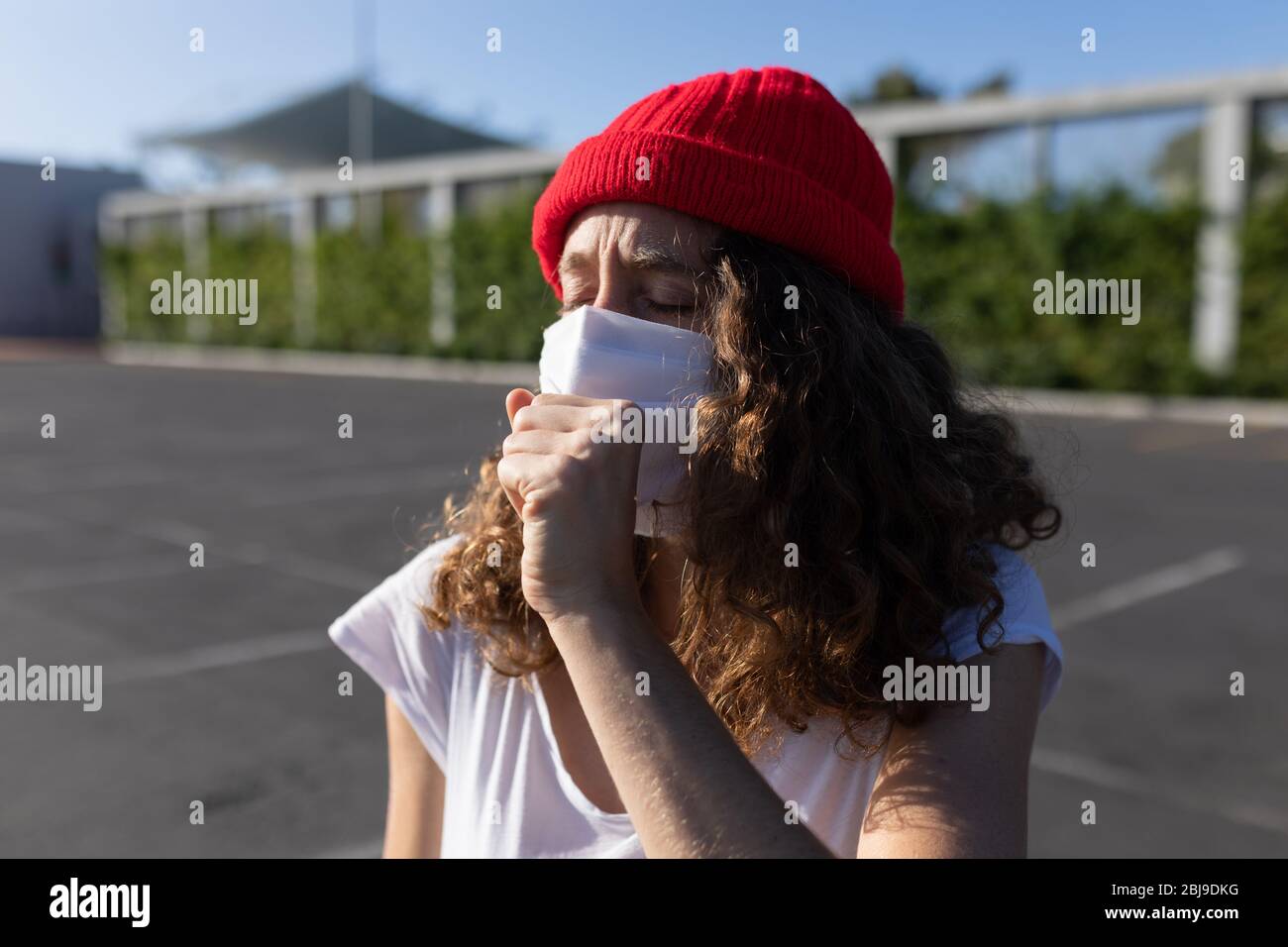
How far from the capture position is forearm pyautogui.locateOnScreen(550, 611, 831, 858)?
3.94 ft

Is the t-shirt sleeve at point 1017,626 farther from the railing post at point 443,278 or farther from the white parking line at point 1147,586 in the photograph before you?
the railing post at point 443,278

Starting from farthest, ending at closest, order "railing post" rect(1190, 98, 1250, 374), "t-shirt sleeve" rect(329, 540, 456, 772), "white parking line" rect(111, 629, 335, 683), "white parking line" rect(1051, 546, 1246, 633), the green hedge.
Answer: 1. "railing post" rect(1190, 98, 1250, 374)
2. the green hedge
3. "white parking line" rect(1051, 546, 1246, 633)
4. "white parking line" rect(111, 629, 335, 683)
5. "t-shirt sleeve" rect(329, 540, 456, 772)

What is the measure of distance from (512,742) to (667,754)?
51 centimetres

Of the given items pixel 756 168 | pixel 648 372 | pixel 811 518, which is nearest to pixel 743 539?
pixel 811 518

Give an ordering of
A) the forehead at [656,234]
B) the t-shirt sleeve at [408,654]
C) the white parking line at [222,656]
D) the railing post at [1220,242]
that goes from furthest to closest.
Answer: the railing post at [1220,242] < the white parking line at [222,656] < the t-shirt sleeve at [408,654] < the forehead at [656,234]

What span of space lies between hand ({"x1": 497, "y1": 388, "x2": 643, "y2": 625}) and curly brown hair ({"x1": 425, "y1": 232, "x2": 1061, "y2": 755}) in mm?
230

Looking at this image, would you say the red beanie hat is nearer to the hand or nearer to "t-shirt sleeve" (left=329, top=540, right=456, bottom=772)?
the hand

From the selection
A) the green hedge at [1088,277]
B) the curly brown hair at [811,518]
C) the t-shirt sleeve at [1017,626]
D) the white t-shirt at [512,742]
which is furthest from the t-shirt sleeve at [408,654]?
the green hedge at [1088,277]

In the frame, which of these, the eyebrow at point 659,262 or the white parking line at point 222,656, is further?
the white parking line at point 222,656

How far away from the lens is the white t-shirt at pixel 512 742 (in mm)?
1556

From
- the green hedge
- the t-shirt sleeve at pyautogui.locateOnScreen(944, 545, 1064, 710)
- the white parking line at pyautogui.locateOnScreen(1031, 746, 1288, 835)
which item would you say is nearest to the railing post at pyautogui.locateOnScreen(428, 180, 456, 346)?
the green hedge

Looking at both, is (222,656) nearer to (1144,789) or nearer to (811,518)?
(1144,789)

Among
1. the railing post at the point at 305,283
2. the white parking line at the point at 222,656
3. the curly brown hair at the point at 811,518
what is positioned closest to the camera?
the curly brown hair at the point at 811,518
